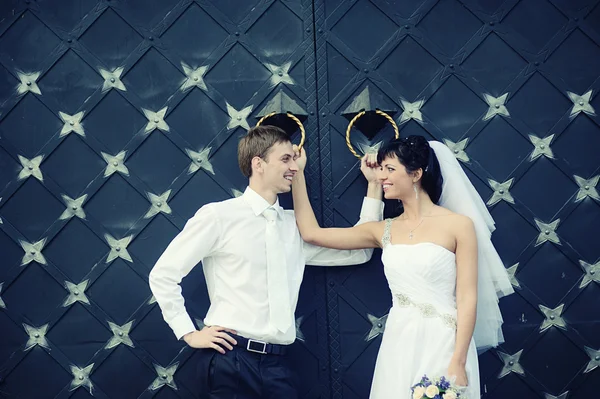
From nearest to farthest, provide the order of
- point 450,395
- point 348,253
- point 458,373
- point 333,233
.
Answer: point 450,395
point 458,373
point 333,233
point 348,253

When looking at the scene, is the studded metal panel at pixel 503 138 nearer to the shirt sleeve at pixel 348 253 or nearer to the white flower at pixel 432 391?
the shirt sleeve at pixel 348 253

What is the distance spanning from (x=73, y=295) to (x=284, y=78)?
1.55 meters

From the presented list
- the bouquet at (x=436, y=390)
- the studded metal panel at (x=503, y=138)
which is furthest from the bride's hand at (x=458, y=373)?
the studded metal panel at (x=503, y=138)

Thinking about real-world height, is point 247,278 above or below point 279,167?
below

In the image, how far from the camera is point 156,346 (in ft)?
12.4

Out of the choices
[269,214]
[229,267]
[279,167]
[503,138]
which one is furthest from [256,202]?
[503,138]

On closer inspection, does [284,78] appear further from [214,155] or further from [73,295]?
[73,295]

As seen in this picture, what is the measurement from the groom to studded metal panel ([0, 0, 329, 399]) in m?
0.31

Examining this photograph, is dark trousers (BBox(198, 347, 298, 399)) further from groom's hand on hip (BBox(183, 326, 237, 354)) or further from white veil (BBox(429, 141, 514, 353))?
white veil (BBox(429, 141, 514, 353))

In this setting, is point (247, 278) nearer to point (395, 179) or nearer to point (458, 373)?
point (395, 179)

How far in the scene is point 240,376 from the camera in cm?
326

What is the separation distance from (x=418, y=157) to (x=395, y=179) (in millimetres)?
144

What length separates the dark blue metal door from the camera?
3.74 metres

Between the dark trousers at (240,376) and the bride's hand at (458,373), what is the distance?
719mm
